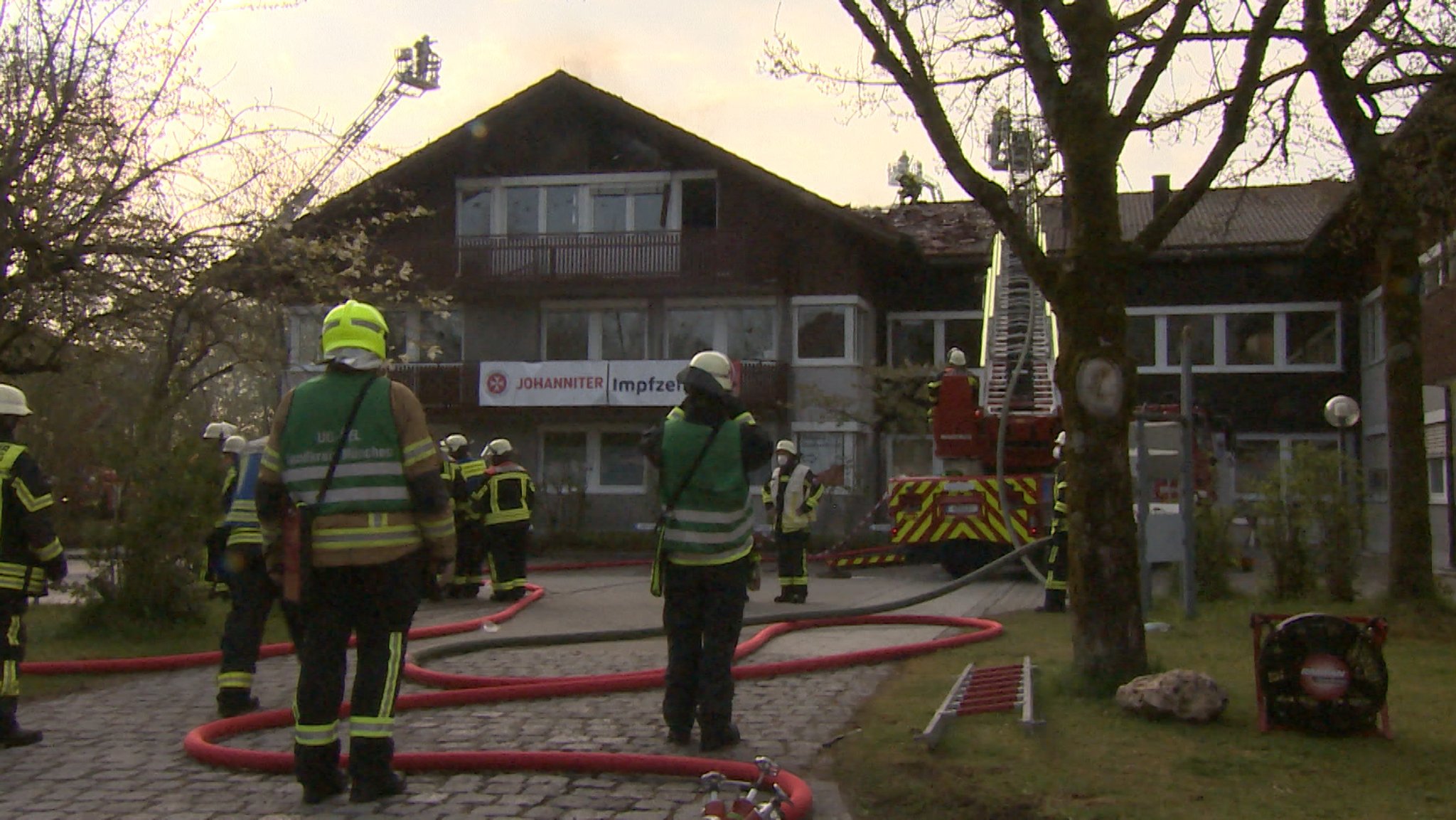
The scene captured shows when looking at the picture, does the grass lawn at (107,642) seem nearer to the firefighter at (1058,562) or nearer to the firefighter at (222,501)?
the firefighter at (222,501)

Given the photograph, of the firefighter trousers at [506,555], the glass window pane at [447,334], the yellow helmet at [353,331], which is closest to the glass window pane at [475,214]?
the glass window pane at [447,334]

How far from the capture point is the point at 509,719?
23.2 feet

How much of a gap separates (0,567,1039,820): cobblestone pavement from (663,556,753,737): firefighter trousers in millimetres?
173

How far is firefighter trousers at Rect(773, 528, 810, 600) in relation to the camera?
14461mm

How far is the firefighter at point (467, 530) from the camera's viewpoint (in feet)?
48.9

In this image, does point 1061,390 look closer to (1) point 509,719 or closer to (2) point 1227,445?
(1) point 509,719

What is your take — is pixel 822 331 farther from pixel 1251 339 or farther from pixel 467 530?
pixel 467 530

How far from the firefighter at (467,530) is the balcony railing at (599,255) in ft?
52.2

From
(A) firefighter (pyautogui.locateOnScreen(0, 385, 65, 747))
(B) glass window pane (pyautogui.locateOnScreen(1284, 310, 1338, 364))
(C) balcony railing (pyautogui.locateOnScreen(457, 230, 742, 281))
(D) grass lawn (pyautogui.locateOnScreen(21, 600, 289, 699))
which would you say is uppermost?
(C) balcony railing (pyautogui.locateOnScreen(457, 230, 742, 281))

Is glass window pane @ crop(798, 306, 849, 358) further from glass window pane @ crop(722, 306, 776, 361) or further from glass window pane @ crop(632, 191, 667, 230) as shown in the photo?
glass window pane @ crop(632, 191, 667, 230)

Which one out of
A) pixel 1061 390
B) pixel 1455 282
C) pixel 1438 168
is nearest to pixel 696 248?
pixel 1455 282

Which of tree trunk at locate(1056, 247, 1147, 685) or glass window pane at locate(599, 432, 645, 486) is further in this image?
glass window pane at locate(599, 432, 645, 486)

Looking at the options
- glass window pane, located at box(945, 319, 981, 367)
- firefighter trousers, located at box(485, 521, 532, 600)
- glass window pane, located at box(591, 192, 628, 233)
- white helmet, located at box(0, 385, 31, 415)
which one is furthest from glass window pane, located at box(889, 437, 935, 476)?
white helmet, located at box(0, 385, 31, 415)

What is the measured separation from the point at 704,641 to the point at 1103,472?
2.23 meters
